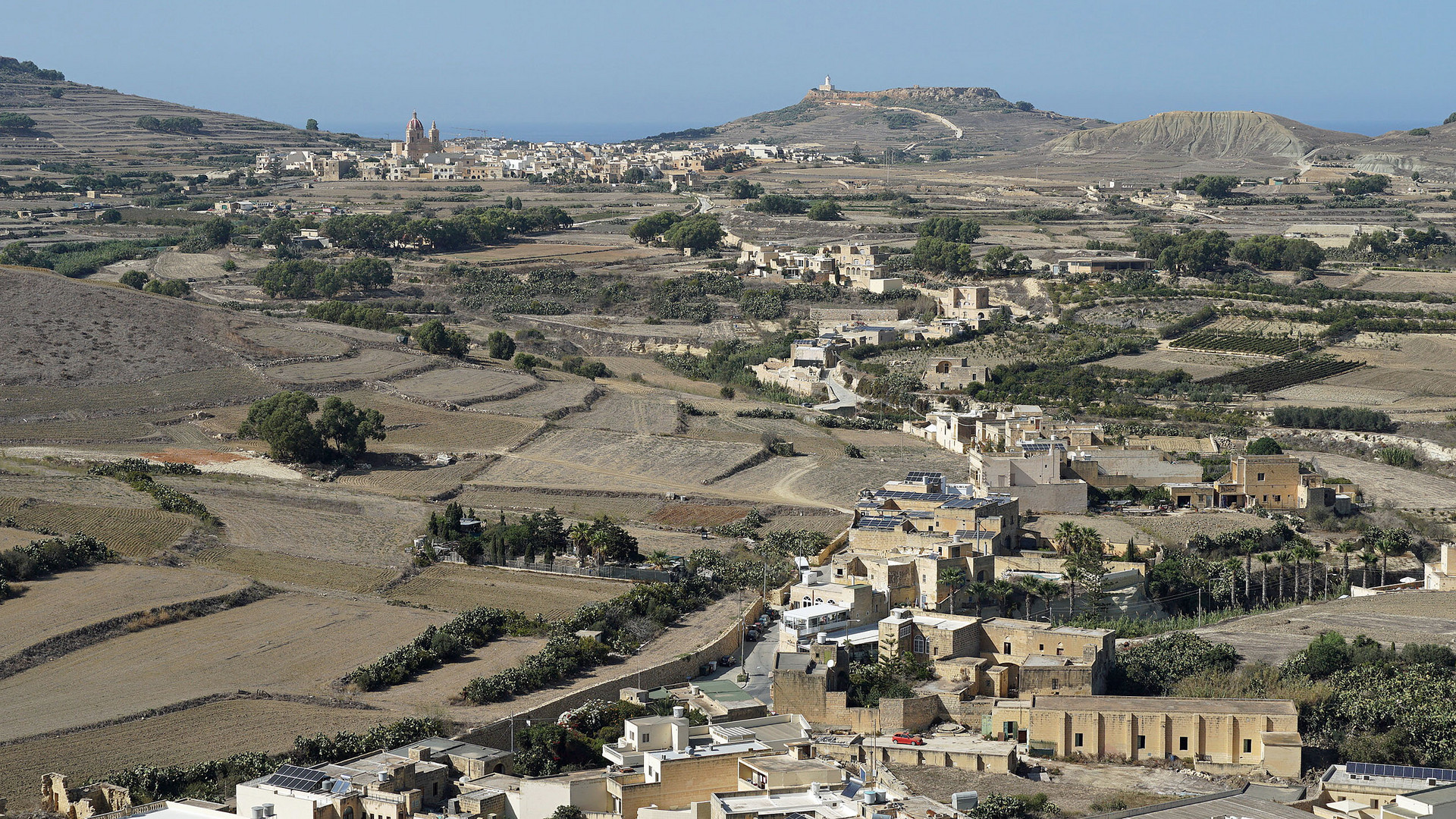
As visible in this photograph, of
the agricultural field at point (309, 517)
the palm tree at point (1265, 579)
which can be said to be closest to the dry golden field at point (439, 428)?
the agricultural field at point (309, 517)

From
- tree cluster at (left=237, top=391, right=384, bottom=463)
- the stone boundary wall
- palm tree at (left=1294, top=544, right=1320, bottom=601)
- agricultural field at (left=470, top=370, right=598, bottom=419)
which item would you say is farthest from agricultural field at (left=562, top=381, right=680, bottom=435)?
palm tree at (left=1294, top=544, right=1320, bottom=601)

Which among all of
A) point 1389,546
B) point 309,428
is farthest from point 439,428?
point 1389,546

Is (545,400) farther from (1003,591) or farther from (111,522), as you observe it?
(1003,591)

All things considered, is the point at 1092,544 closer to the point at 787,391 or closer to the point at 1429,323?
the point at 787,391

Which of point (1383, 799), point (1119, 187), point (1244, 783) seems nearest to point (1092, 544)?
point (1244, 783)

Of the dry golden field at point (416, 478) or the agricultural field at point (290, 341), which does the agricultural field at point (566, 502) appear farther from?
the agricultural field at point (290, 341)

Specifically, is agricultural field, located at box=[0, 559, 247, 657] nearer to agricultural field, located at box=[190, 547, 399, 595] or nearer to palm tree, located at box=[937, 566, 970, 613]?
agricultural field, located at box=[190, 547, 399, 595]
